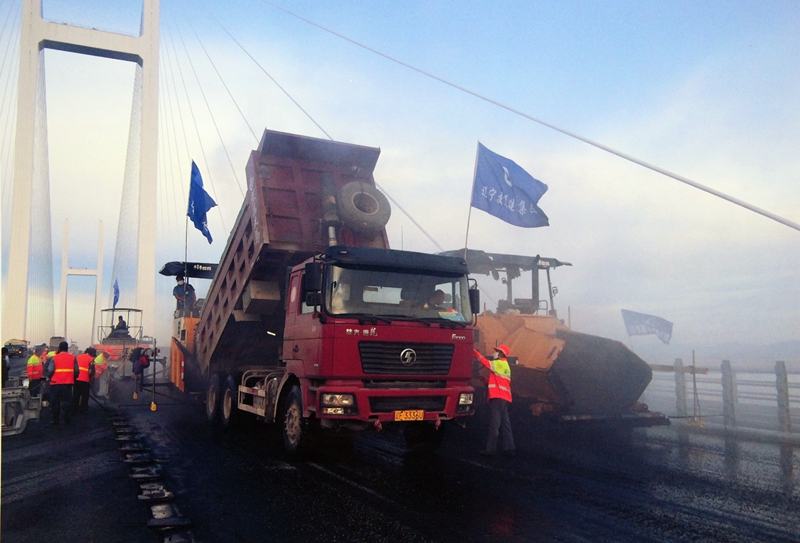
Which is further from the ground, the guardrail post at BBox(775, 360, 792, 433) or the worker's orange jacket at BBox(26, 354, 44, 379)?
the worker's orange jacket at BBox(26, 354, 44, 379)

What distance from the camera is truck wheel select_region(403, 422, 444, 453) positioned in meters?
8.39

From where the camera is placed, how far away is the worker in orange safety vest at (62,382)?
490 inches

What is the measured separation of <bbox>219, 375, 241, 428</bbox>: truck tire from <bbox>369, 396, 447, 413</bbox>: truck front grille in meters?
4.03

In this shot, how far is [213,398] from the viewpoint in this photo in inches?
459

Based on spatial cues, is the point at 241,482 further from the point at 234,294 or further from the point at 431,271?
the point at 234,294

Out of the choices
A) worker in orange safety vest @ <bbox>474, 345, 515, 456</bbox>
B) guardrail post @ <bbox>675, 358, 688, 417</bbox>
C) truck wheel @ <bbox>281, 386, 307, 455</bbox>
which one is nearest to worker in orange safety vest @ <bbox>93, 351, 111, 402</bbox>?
truck wheel @ <bbox>281, 386, 307, 455</bbox>

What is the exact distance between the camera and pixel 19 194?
102 ft

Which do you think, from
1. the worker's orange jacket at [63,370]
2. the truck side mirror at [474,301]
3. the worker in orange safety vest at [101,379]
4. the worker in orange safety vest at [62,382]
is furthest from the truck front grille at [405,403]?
the worker in orange safety vest at [101,379]

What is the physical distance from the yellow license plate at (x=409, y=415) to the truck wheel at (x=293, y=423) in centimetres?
123

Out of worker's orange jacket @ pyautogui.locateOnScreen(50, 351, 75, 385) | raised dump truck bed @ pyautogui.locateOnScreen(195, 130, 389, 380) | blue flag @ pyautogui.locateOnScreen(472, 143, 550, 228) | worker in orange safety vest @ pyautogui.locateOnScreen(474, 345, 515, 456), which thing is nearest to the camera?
worker in orange safety vest @ pyautogui.locateOnScreen(474, 345, 515, 456)

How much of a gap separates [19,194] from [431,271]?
100ft

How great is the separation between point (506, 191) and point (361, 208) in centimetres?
502

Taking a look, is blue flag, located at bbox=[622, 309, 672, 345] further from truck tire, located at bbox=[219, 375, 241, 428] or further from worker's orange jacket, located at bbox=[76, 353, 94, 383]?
worker's orange jacket, located at bbox=[76, 353, 94, 383]

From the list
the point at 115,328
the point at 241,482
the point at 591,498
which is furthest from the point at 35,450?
the point at 115,328
